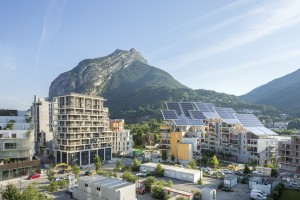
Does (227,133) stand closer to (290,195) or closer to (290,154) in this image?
(290,154)

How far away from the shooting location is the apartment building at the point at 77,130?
63.4m

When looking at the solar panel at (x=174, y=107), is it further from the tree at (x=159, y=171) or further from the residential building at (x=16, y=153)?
the residential building at (x=16, y=153)

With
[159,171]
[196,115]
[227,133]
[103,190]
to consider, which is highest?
[196,115]

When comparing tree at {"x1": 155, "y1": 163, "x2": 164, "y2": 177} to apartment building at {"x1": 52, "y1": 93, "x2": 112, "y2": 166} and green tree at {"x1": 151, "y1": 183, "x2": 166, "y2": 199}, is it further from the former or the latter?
apartment building at {"x1": 52, "y1": 93, "x2": 112, "y2": 166}

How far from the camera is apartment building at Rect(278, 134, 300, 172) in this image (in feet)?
197

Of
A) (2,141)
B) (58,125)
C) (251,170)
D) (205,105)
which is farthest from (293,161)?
(2,141)

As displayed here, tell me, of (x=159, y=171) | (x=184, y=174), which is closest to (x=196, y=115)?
(x=159, y=171)

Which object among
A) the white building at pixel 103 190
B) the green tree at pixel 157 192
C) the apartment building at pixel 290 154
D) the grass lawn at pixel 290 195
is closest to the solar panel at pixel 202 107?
the apartment building at pixel 290 154

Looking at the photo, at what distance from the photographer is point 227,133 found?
263 ft

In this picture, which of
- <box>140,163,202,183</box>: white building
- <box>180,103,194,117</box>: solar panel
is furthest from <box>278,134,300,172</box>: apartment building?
<box>180,103,194,117</box>: solar panel

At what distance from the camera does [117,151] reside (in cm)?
8662

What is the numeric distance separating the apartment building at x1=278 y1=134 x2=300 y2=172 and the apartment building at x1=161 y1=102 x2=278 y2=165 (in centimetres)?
711

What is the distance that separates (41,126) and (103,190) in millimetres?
57742

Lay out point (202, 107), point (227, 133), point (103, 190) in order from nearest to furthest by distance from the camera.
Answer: point (103, 190) → point (227, 133) → point (202, 107)
